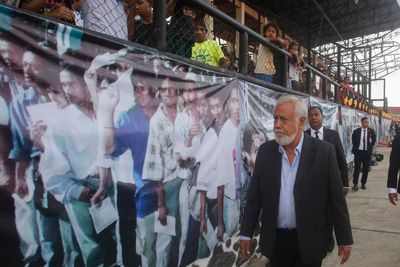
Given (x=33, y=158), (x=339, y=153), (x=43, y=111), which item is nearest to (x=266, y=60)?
(x=339, y=153)

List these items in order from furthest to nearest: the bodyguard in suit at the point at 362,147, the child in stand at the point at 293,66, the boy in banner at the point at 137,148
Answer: the bodyguard in suit at the point at 362,147, the child in stand at the point at 293,66, the boy in banner at the point at 137,148

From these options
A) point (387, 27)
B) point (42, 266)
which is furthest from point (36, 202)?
point (387, 27)

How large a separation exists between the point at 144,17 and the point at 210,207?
1.71 m

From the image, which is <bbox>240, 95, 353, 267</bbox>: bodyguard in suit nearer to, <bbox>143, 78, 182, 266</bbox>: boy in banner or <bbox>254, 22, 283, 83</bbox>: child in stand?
<bbox>143, 78, 182, 266</bbox>: boy in banner

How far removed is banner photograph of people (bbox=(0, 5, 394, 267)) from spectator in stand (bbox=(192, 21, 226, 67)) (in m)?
0.62

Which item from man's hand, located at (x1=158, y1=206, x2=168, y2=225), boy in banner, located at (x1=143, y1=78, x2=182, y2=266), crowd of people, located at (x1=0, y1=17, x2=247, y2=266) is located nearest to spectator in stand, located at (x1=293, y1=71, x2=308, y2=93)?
crowd of people, located at (x1=0, y1=17, x2=247, y2=266)

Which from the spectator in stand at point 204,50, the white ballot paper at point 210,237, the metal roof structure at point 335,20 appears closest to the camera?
the white ballot paper at point 210,237

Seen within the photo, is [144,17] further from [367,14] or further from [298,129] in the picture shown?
[367,14]

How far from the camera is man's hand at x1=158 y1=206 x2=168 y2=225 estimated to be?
2.72 m

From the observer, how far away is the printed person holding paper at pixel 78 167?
194cm

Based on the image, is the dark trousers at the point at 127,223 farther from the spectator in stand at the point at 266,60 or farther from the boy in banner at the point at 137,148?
the spectator in stand at the point at 266,60

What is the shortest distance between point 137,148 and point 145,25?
120 centimetres

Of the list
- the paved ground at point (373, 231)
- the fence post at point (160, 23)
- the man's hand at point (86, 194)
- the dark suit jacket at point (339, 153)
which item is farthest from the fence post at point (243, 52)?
the man's hand at point (86, 194)

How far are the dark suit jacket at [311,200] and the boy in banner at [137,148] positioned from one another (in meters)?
0.81
